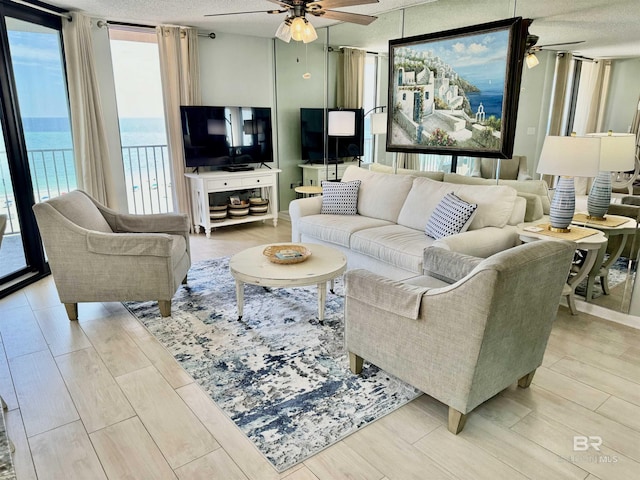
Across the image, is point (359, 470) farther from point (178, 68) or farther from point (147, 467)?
point (178, 68)

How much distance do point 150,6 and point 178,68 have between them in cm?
104

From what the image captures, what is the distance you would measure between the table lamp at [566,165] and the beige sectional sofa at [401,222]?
35 cm

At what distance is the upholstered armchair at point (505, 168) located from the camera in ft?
11.9

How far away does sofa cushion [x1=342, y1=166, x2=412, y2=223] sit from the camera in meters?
4.02

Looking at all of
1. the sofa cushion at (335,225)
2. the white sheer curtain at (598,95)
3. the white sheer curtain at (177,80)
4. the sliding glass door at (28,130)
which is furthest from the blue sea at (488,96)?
the sliding glass door at (28,130)

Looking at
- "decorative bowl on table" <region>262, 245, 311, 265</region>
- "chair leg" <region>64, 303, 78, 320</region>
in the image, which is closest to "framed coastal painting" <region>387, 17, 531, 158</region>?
"decorative bowl on table" <region>262, 245, 311, 265</region>

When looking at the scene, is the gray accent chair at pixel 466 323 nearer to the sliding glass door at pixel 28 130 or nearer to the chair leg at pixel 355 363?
the chair leg at pixel 355 363

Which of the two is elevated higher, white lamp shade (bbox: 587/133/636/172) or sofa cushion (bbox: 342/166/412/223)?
white lamp shade (bbox: 587/133/636/172)

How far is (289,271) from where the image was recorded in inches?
112

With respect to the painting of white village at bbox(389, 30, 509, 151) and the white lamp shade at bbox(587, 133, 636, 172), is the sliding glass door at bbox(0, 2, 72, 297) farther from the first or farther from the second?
the white lamp shade at bbox(587, 133, 636, 172)

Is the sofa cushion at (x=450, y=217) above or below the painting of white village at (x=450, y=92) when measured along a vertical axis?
below

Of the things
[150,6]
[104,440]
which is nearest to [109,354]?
[104,440]

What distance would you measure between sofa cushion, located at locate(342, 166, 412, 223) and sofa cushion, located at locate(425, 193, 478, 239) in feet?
1.80

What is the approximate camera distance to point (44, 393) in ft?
7.42
